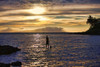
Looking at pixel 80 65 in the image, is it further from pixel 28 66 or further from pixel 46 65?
pixel 28 66

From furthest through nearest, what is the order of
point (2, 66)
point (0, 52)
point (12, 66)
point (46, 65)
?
point (0, 52)
point (46, 65)
point (12, 66)
point (2, 66)

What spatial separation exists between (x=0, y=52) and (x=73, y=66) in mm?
27777

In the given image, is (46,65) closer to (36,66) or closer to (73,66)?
(36,66)

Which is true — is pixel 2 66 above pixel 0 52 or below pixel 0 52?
above

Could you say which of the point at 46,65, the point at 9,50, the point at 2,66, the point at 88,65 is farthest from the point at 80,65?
the point at 9,50

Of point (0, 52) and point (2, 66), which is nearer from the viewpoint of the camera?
point (2, 66)

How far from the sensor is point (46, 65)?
33344 mm

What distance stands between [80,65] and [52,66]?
5784 millimetres

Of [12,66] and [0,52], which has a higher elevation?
[12,66]

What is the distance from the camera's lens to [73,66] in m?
32.1

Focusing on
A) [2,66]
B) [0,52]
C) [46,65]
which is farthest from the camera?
[0,52]

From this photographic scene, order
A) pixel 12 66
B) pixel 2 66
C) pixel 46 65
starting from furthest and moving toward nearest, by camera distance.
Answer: pixel 46 65, pixel 12 66, pixel 2 66

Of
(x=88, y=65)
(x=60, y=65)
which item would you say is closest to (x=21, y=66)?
(x=60, y=65)

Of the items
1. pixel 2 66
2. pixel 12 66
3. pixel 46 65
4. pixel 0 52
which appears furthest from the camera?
pixel 0 52
